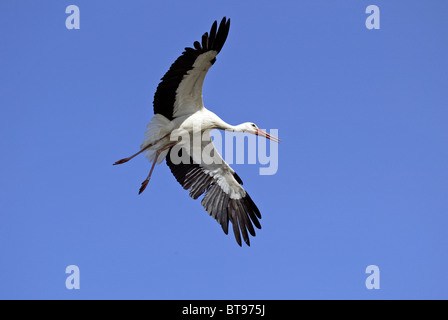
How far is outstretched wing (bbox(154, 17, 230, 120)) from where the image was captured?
8.80m

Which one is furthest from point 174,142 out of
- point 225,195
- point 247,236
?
point 247,236

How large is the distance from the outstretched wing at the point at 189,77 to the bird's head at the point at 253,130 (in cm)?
105

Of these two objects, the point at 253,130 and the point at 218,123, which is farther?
the point at 253,130

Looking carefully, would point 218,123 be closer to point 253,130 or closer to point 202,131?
point 202,131

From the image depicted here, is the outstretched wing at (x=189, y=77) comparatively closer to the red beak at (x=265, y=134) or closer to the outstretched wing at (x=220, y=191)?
the outstretched wing at (x=220, y=191)

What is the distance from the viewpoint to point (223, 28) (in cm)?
877

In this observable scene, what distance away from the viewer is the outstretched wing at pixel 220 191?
10141 mm

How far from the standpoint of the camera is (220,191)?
10.5m

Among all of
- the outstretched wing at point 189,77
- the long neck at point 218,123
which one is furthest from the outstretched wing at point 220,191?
the outstretched wing at point 189,77

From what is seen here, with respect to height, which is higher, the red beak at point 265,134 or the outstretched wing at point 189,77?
the outstretched wing at point 189,77

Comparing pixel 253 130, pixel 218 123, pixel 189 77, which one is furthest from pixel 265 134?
pixel 189 77

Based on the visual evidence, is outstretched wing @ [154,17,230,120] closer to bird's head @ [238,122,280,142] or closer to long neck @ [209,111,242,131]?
long neck @ [209,111,242,131]

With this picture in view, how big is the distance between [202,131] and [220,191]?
1115 mm

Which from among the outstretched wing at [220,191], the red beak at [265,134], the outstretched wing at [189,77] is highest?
the outstretched wing at [189,77]
